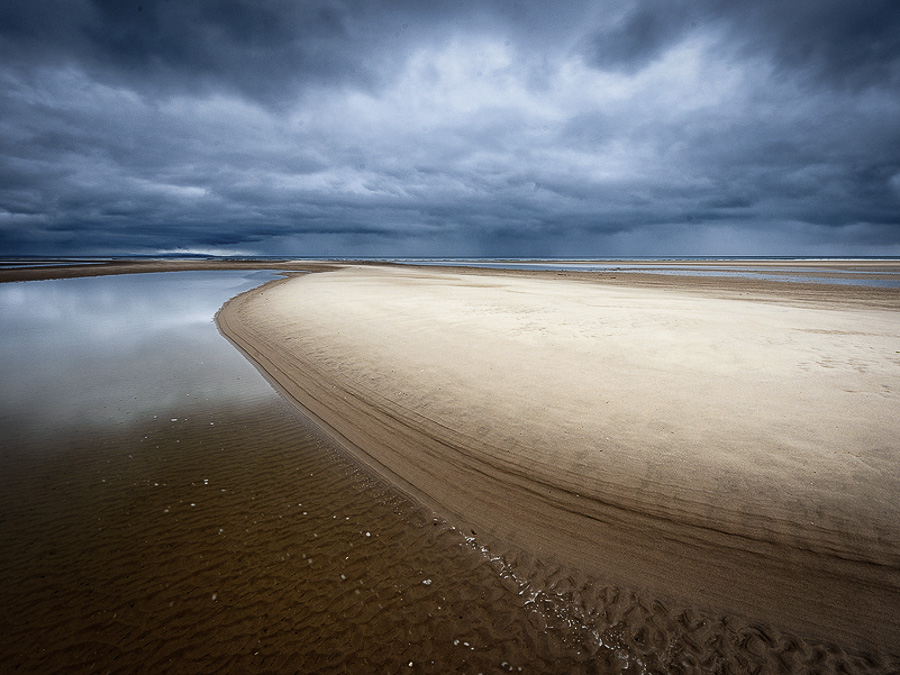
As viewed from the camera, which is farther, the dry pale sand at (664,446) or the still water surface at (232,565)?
the dry pale sand at (664,446)

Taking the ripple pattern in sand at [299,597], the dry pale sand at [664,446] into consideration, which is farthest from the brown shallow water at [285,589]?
the dry pale sand at [664,446]

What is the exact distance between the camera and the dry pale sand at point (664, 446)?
3719 millimetres

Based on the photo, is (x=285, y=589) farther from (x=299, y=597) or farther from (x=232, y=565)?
(x=232, y=565)

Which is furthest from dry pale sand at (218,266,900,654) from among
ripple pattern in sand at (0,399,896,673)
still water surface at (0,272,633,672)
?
still water surface at (0,272,633,672)

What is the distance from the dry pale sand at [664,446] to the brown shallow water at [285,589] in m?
0.37

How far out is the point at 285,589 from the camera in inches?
143

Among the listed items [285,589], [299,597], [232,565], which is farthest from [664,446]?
[232,565]

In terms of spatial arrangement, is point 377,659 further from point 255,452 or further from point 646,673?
point 255,452

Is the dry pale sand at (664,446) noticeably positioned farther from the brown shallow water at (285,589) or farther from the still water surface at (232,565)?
the still water surface at (232,565)

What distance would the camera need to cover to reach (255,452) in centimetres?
620

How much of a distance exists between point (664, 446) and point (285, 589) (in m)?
4.99

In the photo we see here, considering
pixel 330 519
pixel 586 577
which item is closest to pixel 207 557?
pixel 330 519

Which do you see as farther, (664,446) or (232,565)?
(664,446)

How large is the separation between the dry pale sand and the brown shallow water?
14.7 inches
